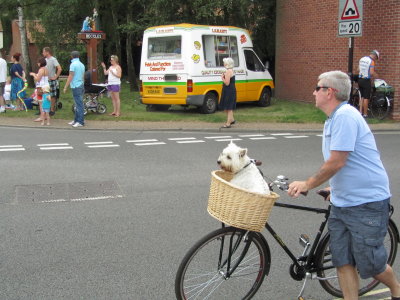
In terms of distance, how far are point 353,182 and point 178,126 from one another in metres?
10.6

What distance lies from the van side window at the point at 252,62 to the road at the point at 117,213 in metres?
6.61

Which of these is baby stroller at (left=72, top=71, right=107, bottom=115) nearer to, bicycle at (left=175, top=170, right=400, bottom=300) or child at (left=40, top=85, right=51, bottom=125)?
child at (left=40, top=85, right=51, bottom=125)

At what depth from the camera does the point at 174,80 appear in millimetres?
15734

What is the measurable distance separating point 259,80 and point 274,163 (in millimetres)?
9425

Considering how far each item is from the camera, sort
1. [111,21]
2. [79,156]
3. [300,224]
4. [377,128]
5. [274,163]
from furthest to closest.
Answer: [111,21], [377,128], [79,156], [274,163], [300,224]

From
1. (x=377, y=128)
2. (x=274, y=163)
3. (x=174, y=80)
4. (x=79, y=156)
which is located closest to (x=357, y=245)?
(x=274, y=163)

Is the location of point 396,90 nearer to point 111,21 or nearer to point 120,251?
point 120,251

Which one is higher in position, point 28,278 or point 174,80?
point 174,80

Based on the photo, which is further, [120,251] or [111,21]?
[111,21]

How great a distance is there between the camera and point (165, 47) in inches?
633

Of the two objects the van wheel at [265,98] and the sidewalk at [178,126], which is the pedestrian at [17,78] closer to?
the sidewalk at [178,126]

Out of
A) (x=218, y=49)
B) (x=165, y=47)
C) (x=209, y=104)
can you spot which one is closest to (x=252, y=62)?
(x=218, y=49)

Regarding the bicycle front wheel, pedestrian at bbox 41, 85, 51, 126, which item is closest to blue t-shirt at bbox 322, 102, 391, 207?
the bicycle front wheel

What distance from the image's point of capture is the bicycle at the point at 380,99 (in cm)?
1489
